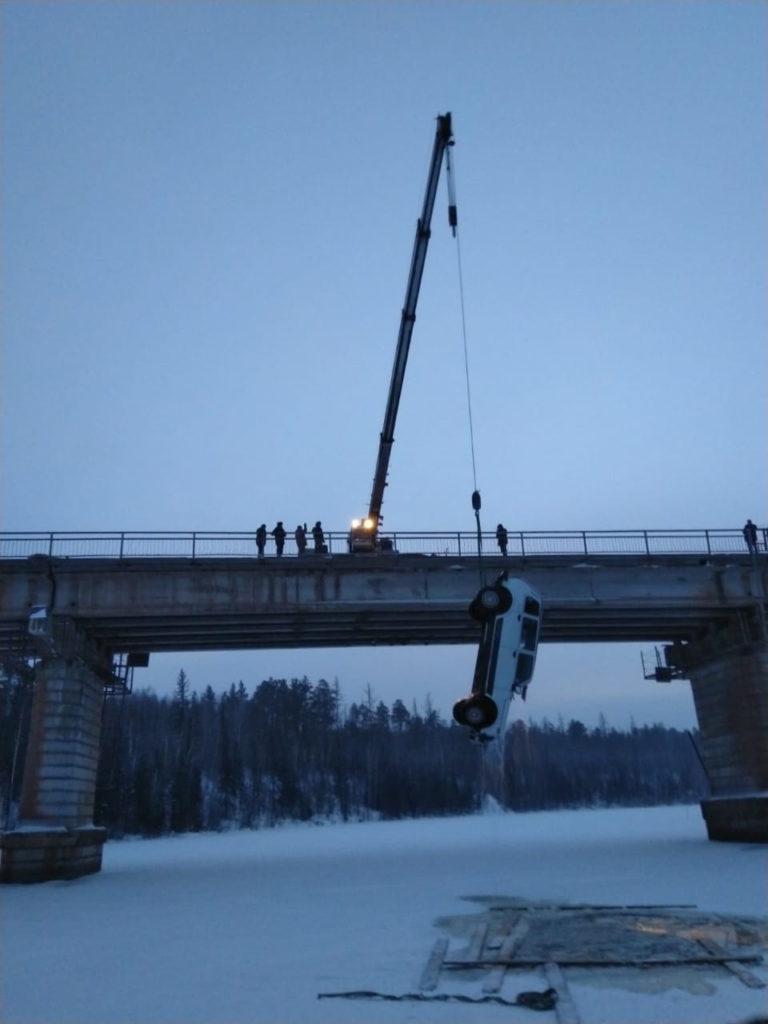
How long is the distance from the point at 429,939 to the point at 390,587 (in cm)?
1800

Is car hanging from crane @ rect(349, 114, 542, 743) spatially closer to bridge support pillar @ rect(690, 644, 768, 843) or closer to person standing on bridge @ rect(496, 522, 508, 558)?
person standing on bridge @ rect(496, 522, 508, 558)

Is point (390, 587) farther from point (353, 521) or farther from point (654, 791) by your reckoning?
point (654, 791)

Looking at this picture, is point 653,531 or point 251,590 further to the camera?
point 653,531

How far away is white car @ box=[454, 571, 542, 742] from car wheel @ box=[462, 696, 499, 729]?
1 centimetres

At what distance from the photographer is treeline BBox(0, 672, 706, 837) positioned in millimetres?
89812

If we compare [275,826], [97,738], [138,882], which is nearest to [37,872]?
[138,882]

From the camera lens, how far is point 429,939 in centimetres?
1427

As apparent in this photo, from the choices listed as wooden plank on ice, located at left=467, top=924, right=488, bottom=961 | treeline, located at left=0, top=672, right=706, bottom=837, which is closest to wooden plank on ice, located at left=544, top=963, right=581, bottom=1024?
wooden plank on ice, located at left=467, top=924, right=488, bottom=961

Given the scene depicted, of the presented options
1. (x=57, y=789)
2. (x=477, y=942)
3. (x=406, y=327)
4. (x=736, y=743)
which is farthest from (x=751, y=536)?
(x=57, y=789)

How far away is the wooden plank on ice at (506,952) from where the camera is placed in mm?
10438

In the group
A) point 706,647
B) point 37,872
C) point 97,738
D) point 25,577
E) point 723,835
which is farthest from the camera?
point 706,647

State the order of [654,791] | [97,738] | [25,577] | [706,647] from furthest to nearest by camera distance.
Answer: [654,791]
[706,647]
[97,738]
[25,577]

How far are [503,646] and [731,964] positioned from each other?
5.35 m

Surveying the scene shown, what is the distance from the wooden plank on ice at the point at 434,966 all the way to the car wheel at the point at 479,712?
3.49 meters
